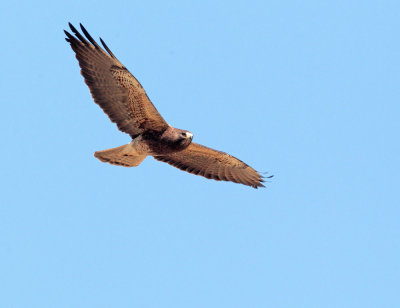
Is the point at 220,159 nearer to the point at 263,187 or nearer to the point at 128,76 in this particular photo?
the point at 263,187

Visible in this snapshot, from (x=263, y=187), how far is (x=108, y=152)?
3967 millimetres

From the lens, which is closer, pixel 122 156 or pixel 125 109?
pixel 125 109

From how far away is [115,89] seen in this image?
13.7 meters

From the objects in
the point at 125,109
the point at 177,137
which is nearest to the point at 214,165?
the point at 177,137

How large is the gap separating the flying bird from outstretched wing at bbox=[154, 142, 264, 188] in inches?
8.6

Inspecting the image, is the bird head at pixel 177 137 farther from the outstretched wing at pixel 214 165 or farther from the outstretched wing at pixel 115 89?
the outstretched wing at pixel 214 165

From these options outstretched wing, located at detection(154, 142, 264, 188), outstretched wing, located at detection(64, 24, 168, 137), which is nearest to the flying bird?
outstretched wing, located at detection(64, 24, 168, 137)

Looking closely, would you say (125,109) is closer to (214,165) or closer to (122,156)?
(122,156)

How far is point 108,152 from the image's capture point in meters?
14.3

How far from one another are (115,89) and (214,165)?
3390 mm

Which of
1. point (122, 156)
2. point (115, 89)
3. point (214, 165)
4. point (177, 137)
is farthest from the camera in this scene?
point (214, 165)

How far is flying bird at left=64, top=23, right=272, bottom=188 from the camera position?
13.4 metres

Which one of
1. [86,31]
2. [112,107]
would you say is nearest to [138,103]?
[112,107]

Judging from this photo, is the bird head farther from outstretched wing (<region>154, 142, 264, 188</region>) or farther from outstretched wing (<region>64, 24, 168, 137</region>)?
outstretched wing (<region>154, 142, 264, 188</region>)
